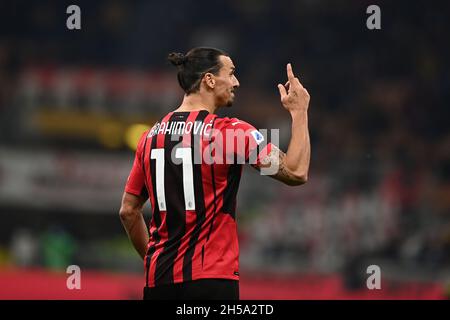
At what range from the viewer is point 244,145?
15.3 feet

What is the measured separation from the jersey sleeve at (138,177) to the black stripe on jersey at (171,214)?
19 cm

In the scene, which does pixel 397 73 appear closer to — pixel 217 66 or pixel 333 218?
pixel 333 218

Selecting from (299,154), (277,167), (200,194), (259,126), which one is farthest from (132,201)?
(259,126)

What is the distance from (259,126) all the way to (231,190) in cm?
948

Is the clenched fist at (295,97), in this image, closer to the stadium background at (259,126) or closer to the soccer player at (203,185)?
the soccer player at (203,185)

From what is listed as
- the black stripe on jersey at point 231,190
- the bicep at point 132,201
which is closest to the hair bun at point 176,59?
the black stripe on jersey at point 231,190

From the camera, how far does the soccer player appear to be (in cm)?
467

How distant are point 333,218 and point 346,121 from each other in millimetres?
2261

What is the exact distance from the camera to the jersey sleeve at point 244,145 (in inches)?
184

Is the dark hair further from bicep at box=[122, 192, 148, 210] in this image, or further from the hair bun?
bicep at box=[122, 192, 148, 210]

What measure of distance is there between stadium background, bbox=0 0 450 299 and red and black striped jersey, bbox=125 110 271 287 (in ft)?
18.2

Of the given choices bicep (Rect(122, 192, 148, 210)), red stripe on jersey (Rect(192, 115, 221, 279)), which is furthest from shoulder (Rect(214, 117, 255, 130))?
bicep (Rect(122, 192, 148, 210))
